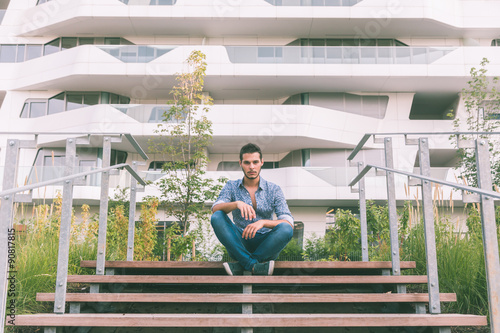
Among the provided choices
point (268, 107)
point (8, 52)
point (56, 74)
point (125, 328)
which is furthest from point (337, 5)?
point (125, 328)

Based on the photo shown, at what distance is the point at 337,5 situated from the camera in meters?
18.1

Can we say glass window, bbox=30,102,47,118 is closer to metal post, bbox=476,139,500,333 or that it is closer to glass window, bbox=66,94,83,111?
glass window, bbox=66,94,83,111

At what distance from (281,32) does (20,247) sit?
670 inches

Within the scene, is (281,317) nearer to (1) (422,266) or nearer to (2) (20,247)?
(1) (422,266)

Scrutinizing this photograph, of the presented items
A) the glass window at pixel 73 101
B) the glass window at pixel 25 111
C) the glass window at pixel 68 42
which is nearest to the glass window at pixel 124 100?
the glass window at pixel 73 101

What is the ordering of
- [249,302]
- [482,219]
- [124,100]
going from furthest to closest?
[124,100], [249,302], [482,219]

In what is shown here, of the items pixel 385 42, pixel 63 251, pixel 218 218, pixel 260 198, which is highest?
pixel 385 42

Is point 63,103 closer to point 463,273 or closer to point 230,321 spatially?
point 230,321

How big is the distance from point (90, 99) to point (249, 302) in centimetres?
1812

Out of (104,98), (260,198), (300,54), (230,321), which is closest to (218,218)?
(260,198)

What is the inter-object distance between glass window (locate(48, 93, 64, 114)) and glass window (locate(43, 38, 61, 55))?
212cm

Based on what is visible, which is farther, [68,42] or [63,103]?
[68,42]

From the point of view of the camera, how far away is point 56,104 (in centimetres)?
1916

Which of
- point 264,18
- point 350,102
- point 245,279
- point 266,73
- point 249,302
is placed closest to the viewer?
point 249,302
